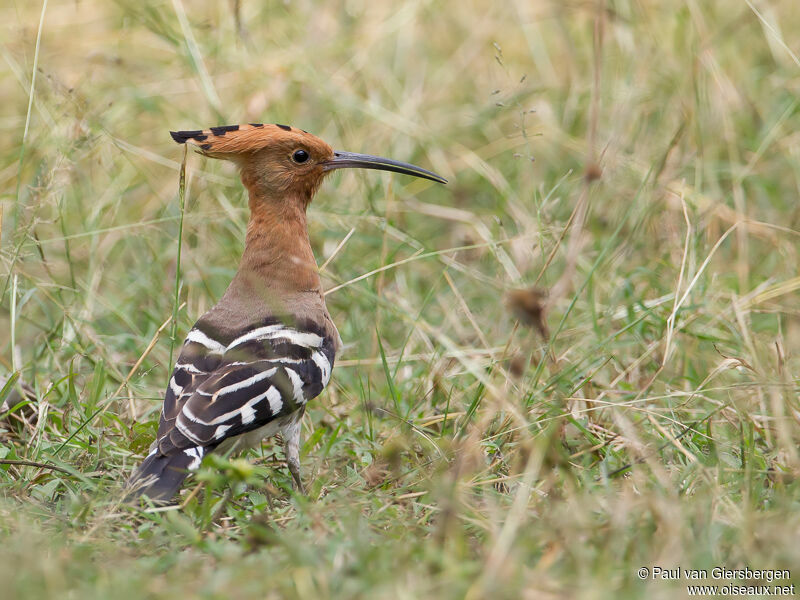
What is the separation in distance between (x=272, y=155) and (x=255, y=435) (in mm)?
974

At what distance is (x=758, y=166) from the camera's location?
4.49m

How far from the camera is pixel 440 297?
3.98 m

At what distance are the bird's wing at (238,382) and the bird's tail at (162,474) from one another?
20mm

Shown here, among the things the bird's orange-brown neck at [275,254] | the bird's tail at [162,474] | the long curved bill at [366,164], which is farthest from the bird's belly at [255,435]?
the long curved bill at [366,164]

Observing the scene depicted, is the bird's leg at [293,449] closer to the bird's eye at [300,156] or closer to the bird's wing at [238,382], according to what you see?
the bird's wing at [238,382]

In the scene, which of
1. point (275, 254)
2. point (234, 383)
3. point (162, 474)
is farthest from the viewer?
point (275, 254)

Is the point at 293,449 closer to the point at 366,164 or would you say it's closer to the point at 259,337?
the point at 259,337

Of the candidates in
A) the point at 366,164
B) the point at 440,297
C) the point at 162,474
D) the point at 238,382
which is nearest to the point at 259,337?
the point at 238,382

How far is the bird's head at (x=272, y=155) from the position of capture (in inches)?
Result: 125

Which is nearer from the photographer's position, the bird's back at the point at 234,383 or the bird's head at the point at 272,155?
the bird's back at the point at 234,383

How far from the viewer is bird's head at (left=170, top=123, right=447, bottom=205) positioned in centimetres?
318

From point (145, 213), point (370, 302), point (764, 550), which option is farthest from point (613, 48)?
point (764, 550)

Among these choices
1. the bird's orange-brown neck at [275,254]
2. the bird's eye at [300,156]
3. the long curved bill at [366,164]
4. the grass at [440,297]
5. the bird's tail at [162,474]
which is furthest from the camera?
the long curved bill at [366,164]

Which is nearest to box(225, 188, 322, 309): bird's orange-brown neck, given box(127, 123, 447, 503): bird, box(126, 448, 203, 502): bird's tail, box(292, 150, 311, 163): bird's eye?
box(127, 123, 447, 503): bird
